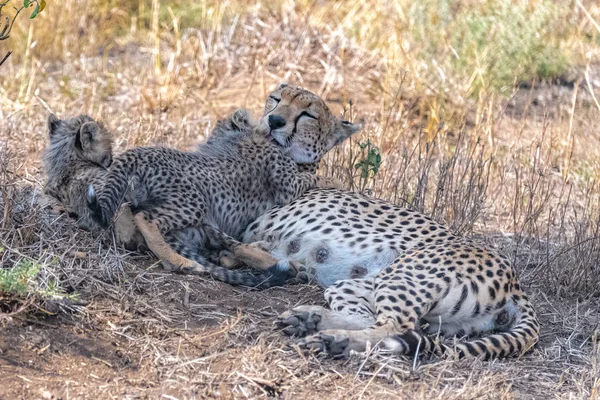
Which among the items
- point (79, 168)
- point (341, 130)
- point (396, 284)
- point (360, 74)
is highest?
point (360, 74)

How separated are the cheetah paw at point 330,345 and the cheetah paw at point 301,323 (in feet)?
0.49

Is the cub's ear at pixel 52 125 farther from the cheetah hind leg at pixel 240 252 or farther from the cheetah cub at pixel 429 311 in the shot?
the cheetah cub at pixel 429 311

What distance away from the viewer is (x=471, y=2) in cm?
934

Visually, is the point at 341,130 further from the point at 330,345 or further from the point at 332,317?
the point at 330,345

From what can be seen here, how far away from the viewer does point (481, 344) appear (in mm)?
3465

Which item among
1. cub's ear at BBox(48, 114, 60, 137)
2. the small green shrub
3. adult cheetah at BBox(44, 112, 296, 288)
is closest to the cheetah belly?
adult cheetah at BBox(44, 112, 296, 288)

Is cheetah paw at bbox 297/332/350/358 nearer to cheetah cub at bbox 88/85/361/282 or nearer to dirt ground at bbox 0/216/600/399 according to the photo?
dirt ground at bbox 0/216/600/399

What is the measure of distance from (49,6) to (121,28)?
1.01 m

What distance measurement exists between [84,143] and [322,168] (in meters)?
1.74

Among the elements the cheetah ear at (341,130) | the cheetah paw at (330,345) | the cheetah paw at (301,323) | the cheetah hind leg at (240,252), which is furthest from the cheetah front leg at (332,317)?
the cheetah ear at (341,130)

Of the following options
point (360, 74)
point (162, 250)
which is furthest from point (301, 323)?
point (360, 74)

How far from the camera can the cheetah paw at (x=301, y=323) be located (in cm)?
352

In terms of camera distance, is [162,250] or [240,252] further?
[240,252]

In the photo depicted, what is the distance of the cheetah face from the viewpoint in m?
4.86
